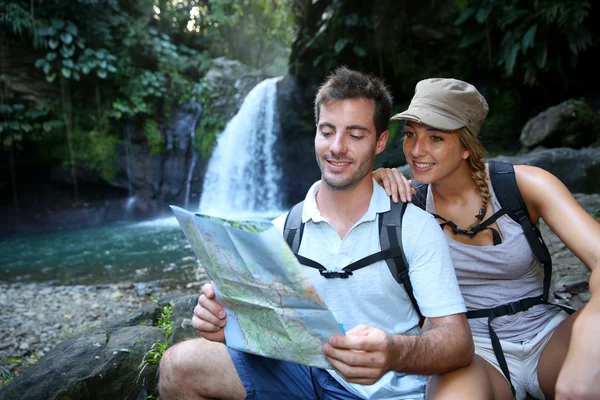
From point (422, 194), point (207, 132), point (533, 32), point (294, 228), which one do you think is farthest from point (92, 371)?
point (207, 132)

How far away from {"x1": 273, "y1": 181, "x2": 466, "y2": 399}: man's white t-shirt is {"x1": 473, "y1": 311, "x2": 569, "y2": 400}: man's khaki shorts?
332mm

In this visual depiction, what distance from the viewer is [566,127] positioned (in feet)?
27.4

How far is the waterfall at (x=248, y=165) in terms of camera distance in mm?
13492

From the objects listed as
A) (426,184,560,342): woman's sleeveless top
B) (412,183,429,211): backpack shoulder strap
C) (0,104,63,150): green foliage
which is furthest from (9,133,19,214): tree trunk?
(426,184,560,342): woman's sleeveless top

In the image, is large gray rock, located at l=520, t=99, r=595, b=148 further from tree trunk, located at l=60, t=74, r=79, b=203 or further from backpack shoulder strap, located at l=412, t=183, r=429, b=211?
tree trunk, located at l=60, t=74, r=79, b=203

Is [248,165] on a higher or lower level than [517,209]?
lower

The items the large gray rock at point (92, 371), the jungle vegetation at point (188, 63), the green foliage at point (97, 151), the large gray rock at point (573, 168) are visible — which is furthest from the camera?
the green foliage at point (97, 151)

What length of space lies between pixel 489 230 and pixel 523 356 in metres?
0.52

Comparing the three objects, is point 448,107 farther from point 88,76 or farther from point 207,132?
point 88,76

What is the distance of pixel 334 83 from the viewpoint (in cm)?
189

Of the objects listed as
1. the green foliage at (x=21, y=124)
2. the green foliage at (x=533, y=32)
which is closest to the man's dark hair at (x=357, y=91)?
the green foliage at (x=533, y=32)

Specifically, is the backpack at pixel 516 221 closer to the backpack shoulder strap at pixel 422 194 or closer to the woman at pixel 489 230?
the woman at pixel 489 230

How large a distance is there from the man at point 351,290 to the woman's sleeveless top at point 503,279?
0.34m

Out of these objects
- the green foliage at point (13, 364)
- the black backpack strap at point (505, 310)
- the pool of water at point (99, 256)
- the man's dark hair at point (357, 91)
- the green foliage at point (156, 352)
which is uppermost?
the man's dark hair at point (357, 91)
